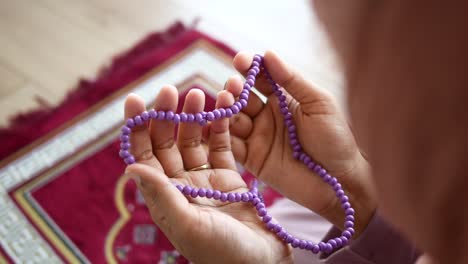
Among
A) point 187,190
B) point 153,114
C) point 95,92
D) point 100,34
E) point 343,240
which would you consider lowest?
point 343,240

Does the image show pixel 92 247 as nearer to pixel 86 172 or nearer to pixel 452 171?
pixel 86 172

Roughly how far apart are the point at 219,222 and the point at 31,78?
855mm

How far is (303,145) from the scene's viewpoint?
2.51ft

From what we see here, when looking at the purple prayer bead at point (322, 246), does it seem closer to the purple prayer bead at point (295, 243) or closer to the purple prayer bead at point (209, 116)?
the purple prayer bead at point (295, 243)

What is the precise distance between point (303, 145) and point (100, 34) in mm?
809

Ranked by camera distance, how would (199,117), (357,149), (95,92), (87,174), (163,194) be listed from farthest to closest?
1. (95,92)
2. (87,174)
3. (357,149)
4. (199,117)
5. (163,194)

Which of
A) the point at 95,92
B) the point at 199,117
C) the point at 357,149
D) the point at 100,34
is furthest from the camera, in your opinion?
the point at 100,34

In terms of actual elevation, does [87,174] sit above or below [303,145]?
above

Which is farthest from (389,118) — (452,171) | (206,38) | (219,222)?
(206,38)

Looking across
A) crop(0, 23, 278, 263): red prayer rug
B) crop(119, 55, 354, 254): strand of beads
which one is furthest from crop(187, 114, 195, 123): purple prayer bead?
crop(0, 23, 278, 263): red prayer rug

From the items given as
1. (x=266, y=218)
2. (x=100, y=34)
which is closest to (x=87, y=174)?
(x=100, y=34)

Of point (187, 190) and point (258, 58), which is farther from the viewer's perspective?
point (258, 58)

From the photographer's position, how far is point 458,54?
0.26 m

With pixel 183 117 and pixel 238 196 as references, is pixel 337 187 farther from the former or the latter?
pixel 183 117
